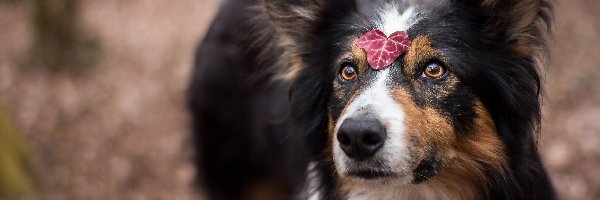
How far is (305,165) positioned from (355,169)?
3.74 feet

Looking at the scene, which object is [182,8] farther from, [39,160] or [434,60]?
[434,60]

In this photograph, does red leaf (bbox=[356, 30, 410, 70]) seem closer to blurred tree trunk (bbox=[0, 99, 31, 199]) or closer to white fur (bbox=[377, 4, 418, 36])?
white fur (bbox=[377, 4, 418, 36])

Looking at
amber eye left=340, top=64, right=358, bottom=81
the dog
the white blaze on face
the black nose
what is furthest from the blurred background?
the black nose

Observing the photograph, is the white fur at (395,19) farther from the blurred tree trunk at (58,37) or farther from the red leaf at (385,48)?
the blurred tree trunk at (58,37)

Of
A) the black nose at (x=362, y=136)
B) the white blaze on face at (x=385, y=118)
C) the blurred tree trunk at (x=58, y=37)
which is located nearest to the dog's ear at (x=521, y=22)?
the white blaze on face at (x=385, y=118)

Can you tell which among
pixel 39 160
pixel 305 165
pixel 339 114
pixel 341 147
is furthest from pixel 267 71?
pixel 39 160

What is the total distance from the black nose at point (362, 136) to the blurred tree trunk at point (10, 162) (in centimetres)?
358

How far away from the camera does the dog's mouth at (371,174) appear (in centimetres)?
391

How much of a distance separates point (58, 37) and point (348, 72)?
20.1 ft

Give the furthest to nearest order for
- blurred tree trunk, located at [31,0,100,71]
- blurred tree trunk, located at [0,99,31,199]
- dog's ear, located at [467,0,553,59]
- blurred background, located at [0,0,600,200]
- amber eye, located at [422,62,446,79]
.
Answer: blurred tree trunk, located at [31,0,100,71], blurred background, located at [0,0,600,200], blurred tree trunk, located at [0,99,31,199], dog's ear, located at [467,0,553,59], amber eye, located at [422,62,446,79]

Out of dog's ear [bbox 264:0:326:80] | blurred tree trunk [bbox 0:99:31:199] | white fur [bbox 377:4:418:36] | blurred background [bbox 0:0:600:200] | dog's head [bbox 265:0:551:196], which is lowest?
dog's head [bbox 265:0:551:196]

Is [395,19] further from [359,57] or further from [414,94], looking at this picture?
[414,94]

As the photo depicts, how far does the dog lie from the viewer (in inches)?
153

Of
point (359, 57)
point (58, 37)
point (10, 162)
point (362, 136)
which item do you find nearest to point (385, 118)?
point (362, 136)
